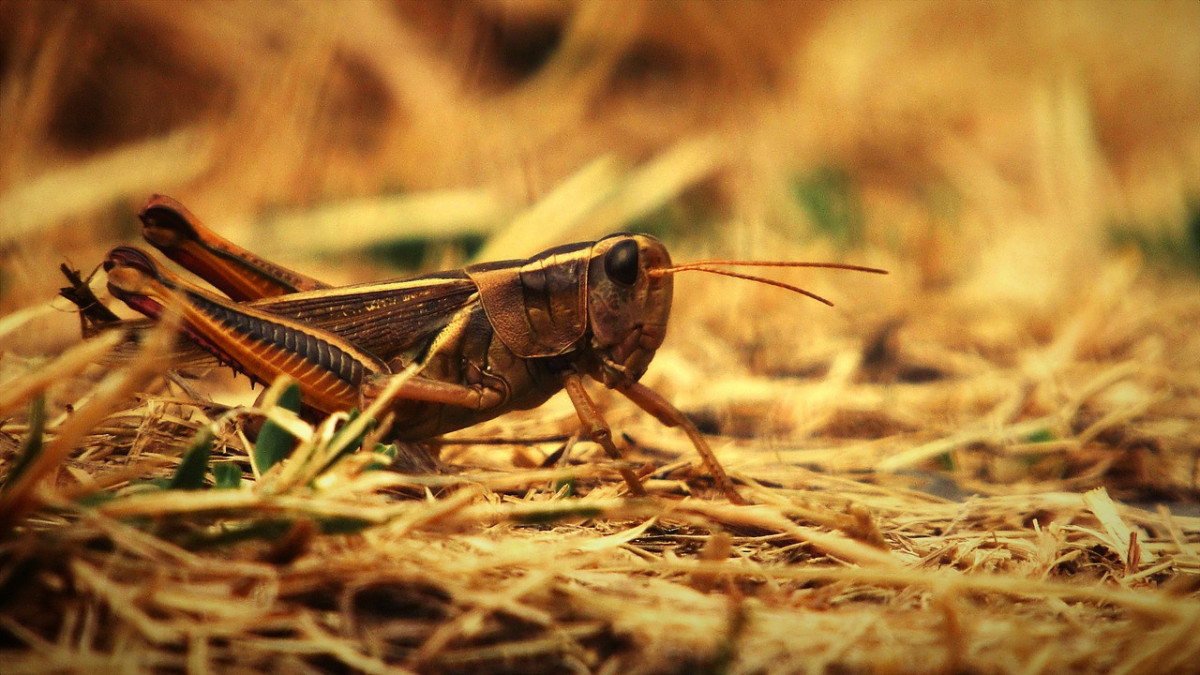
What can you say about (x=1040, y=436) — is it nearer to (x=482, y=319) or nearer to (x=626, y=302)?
(x=626, y=302)

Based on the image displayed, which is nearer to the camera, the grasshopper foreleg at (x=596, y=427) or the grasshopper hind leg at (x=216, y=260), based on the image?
the grasshopper foreleg at (x=596, y=427)

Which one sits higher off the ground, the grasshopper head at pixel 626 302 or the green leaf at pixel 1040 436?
the grasshopper head at pixel 626 302

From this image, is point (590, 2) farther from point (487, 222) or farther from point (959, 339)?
point (959, 339)

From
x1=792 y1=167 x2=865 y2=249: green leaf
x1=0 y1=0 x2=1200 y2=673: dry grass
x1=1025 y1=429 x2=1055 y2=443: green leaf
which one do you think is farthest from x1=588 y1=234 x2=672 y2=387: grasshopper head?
x1=792 y1=167 x2=865 y2=249: green leaf

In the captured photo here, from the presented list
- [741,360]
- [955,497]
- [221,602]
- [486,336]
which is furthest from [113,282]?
[741,360]

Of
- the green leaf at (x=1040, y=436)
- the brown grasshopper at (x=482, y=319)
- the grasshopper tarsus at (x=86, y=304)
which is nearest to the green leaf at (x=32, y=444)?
the grasshopper tarsus at (x=86, y=304)

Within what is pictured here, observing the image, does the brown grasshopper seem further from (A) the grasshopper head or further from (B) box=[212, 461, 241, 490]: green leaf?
(B) box=[212, 461, 241, 490]: green leaf

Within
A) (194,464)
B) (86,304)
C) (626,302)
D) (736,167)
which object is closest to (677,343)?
(626,302)

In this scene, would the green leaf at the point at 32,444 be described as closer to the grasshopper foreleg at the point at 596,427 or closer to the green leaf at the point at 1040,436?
the grasshopper foreleg at the point at 596,427
